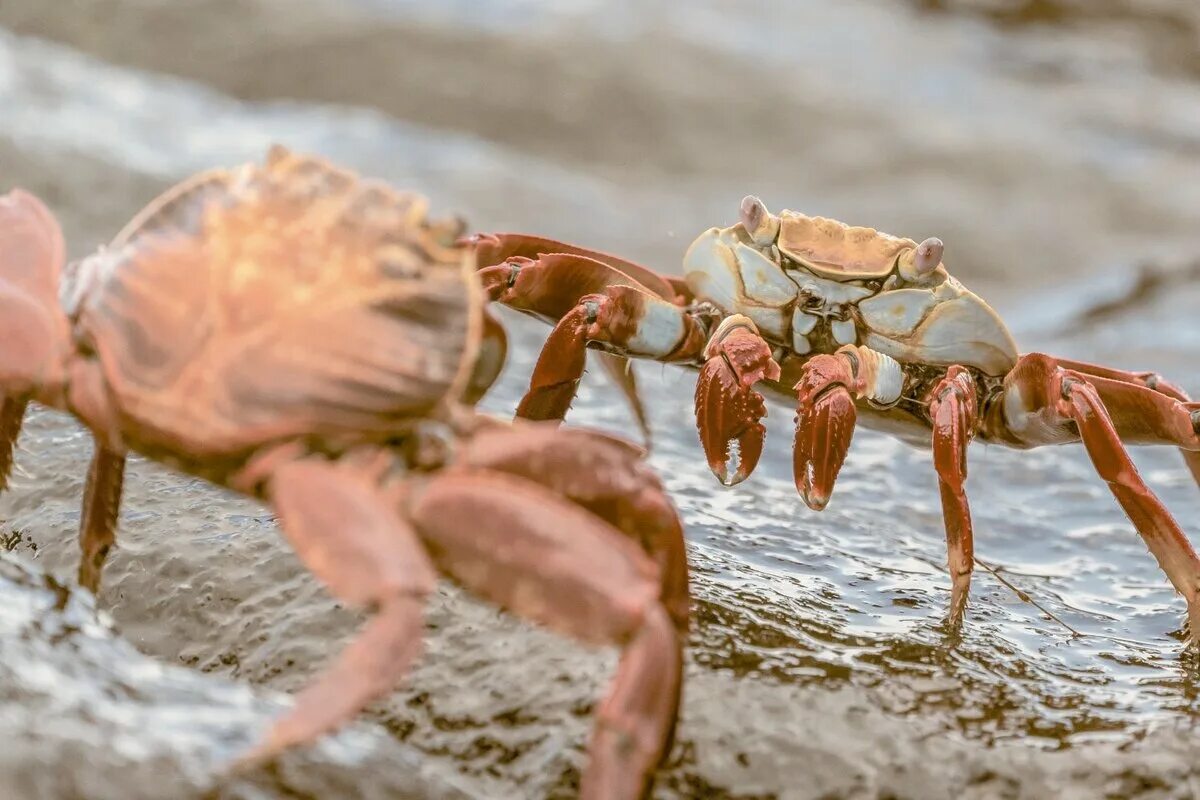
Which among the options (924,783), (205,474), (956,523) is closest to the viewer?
(205,474)

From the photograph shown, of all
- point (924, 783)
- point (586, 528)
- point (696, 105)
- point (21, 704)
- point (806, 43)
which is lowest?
point (21, 704)

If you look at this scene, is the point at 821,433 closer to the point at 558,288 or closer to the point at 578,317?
the point at 578,317

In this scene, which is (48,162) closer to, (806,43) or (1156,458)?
(1156,458)

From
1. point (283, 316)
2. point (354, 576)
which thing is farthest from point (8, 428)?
point (354, 576)

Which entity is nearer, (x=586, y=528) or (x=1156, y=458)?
(x=586, y=528)

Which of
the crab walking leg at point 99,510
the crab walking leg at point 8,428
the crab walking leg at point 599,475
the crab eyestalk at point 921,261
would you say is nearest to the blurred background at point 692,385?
the crab walking leg at point 99,510

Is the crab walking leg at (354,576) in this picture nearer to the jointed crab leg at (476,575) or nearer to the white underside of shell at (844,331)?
the jointed crab leg at (476,575)

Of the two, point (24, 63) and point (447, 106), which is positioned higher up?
point (447, 106)

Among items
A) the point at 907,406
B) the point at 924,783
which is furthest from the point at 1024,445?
the point at 924,783
